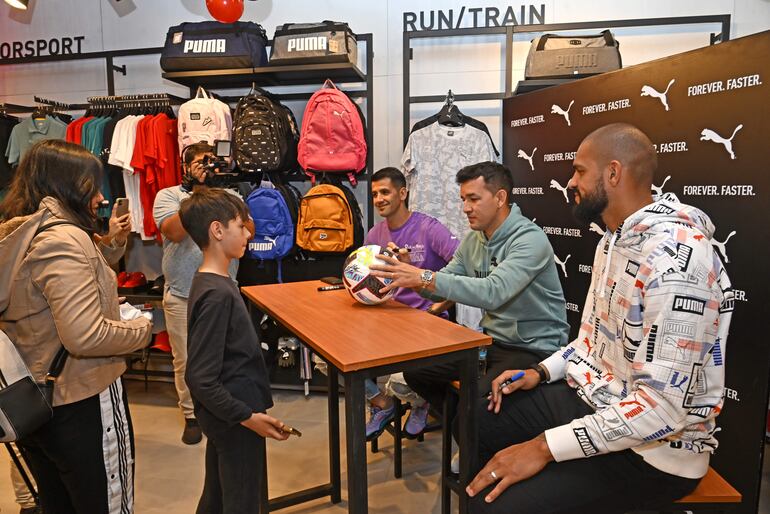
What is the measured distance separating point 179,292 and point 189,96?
1.86 meters

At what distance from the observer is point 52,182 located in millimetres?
1585

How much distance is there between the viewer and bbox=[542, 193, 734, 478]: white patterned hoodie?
1252mm

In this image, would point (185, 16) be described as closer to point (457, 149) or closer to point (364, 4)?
point (364, 4)

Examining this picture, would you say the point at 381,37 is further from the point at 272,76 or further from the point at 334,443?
the point at 334,443

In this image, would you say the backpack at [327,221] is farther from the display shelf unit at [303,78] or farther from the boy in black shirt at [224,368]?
the boy in black shirt at [224,368]

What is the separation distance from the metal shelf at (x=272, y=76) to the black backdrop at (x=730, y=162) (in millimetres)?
1629

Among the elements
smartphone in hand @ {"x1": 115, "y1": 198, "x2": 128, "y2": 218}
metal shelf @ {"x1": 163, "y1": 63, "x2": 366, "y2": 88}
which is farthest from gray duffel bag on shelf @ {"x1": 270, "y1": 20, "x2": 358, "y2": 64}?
smartphone in hand @ {"x1": 115, "y1": 198, "x2": 128, "y2": 218}

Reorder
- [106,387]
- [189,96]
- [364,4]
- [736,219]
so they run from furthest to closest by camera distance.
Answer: [189,96]
[364,4]
[736,219]
[106,387]

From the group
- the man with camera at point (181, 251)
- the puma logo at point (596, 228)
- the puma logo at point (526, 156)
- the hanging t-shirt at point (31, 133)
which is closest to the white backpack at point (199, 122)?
the man with camera at point (181, 251)

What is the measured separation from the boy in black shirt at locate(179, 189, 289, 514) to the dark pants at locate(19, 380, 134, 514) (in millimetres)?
263

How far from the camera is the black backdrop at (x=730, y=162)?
2.10m

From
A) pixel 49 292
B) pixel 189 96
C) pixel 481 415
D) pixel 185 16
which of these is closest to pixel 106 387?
pixel 49 292

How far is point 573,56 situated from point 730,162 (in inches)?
53.1

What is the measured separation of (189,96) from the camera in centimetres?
416
